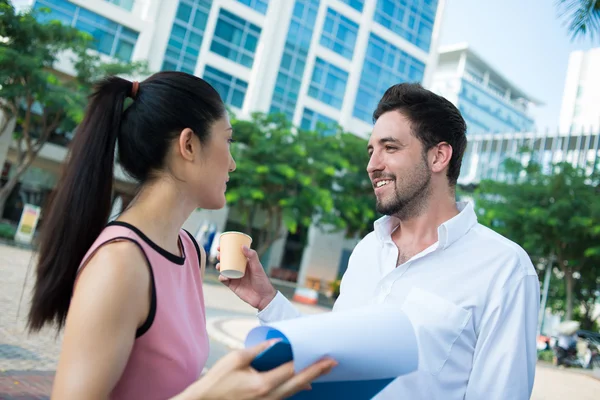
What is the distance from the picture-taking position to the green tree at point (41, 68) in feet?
53.4

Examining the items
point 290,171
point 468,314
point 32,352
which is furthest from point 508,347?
point 290,171

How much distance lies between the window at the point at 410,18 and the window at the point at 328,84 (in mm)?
5231

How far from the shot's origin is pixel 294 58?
99.1 feet

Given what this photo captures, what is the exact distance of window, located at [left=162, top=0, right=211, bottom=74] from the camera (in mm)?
25908

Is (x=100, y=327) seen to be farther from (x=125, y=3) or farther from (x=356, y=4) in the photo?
(x=356, y=4)

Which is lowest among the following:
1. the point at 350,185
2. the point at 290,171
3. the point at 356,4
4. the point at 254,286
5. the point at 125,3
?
the point at 254,286

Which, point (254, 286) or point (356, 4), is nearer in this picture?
point (254, 286)

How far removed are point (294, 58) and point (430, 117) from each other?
28818 mm

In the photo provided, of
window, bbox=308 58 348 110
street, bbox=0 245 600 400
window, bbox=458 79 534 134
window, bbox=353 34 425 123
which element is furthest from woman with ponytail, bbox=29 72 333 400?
window, bbox=458 79 534 134

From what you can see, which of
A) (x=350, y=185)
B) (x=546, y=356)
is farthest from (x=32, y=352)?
(x=350, y=185)

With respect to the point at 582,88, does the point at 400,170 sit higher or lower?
lower

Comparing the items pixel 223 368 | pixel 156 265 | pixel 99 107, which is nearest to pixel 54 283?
pixel 156 265

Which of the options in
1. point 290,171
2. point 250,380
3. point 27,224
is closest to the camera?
point 250,380

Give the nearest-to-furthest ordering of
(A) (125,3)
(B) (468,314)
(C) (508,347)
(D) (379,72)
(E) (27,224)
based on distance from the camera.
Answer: (C) (508,347) < (B) (468,314) < (E) (27,224) < (A) (125,3) < (D) (379,72)
